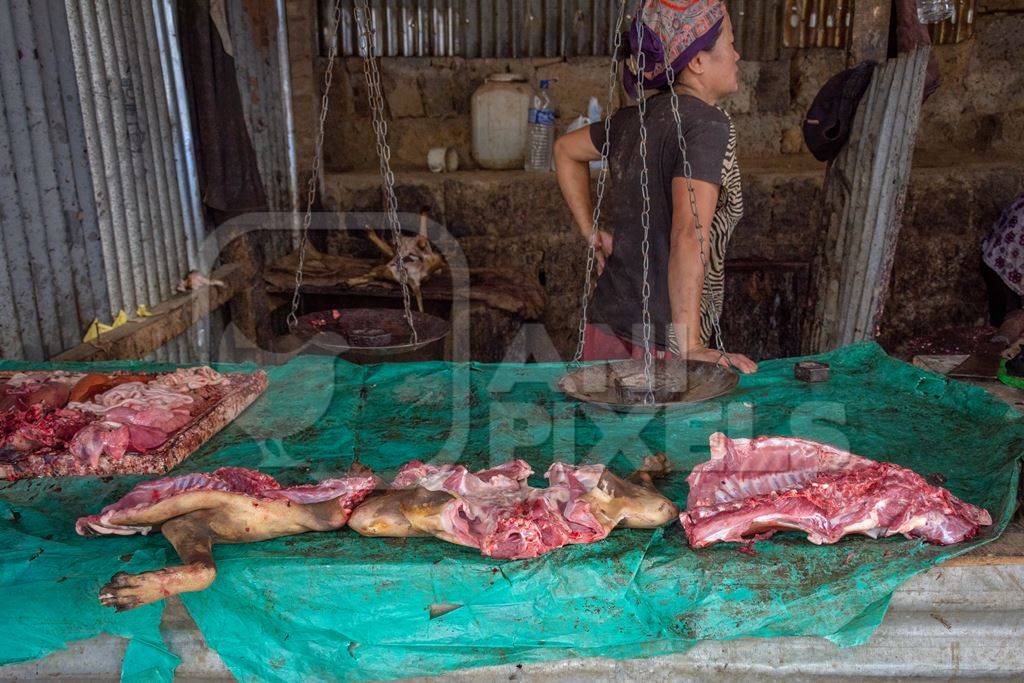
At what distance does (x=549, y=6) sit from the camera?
7.43m

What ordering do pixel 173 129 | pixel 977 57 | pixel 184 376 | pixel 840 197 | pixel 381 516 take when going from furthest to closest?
pixel 977 57, pixel 173 129, pixel 840 197, pixel 184 376, pixel 381 516

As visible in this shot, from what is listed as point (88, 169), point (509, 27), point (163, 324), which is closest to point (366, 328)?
point (163, 324)

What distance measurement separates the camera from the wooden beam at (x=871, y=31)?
445cm

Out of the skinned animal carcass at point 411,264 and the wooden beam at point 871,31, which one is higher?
the wooden beam at point 871,31

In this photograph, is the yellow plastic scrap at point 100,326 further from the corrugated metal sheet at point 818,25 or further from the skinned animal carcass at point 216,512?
the corrugated metal sheet at point 818,25

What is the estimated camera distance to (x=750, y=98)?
7.72 metres

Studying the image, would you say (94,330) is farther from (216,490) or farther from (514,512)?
(514,512)

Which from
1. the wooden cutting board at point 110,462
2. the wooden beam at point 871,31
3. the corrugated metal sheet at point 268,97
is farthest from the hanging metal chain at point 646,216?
the corrugated metal sheet at point 268,97

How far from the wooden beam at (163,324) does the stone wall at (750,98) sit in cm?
218

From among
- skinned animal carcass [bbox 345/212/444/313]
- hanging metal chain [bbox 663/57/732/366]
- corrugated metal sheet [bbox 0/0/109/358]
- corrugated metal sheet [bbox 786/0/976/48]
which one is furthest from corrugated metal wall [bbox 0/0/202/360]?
corrugated metal sheet [bbox 786/0/976/48]

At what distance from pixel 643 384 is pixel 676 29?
1.35 meters

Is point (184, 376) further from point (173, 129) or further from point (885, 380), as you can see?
point (885, 380)

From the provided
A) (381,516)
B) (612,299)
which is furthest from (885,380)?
(381,516)

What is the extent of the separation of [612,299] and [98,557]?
2.21 meters
